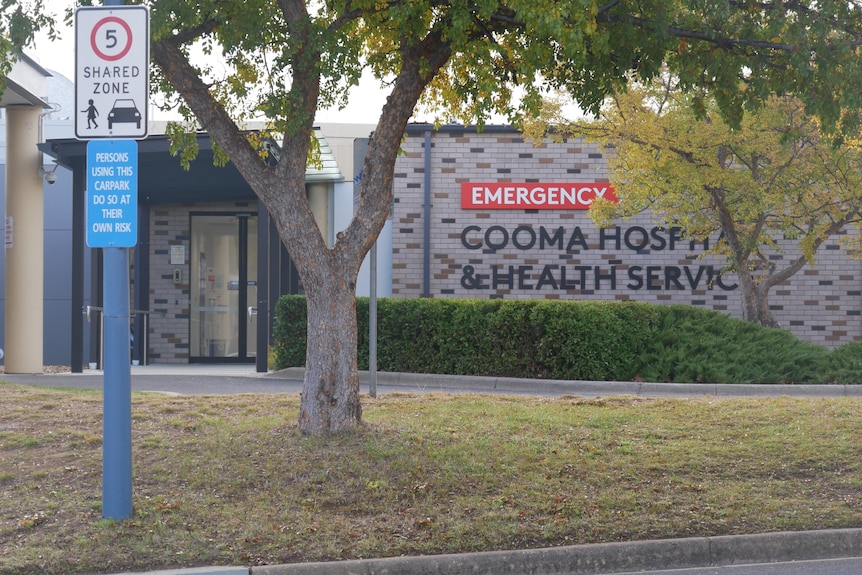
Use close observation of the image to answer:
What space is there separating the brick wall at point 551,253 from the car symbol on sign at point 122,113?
12986 millimetres

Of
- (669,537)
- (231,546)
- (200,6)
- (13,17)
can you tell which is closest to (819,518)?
(669,537)

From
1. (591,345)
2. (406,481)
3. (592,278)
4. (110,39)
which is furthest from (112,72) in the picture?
(592,278)

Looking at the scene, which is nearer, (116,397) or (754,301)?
(116,397)

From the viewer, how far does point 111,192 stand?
6777 mm

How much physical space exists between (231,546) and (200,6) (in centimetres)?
452

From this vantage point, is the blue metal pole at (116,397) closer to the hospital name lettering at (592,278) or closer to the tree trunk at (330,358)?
the tree trunk at (330,358)

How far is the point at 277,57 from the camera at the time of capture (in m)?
9.22

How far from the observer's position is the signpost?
A: 6.73 meters

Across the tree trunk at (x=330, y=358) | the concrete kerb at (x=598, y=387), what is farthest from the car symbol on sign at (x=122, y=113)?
the concrete kerb at (x=598, y=387)

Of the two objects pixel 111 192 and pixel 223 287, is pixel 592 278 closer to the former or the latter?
pixel 223 287

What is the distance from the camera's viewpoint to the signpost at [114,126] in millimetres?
6727

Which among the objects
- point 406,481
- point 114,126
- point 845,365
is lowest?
point 406,481

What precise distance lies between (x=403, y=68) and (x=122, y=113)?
2.91 meters

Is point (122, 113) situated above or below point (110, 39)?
below
